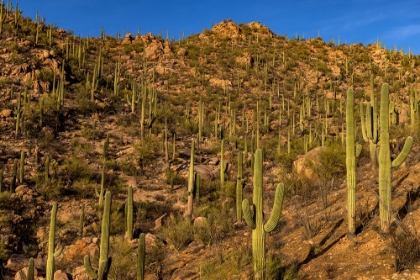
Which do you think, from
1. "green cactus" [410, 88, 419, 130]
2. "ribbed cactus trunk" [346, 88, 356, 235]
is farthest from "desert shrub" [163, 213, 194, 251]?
"green cactus" [410, 88, 419, 130]

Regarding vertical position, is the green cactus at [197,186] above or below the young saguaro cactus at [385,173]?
below

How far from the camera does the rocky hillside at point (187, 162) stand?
7.27 m

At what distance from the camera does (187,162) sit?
16.7 metres

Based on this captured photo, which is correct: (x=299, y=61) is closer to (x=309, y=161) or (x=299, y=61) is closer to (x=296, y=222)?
(x=309, y=161)

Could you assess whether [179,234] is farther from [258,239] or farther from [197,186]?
[258,239]

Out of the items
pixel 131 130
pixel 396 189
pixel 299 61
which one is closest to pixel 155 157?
pixel 131 130

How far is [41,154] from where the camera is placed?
15.0 metres

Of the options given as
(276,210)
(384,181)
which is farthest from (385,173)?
(276,210)

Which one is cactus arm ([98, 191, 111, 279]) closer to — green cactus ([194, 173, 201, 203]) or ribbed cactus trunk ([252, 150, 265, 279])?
ribbed cactus trunk ([252, 150, 265, 279])

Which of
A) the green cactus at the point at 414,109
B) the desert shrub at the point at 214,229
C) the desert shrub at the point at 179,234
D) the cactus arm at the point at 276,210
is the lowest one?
the desert shrub at the point at 179,234

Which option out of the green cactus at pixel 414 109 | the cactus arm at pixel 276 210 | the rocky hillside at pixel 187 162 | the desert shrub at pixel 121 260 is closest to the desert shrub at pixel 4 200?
the rocky hillside at pixel 187 162

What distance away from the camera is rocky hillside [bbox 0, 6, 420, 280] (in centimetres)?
727

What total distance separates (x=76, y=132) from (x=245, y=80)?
596 inches

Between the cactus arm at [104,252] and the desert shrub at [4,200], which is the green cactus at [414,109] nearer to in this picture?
the cactus arm at [104,252]
